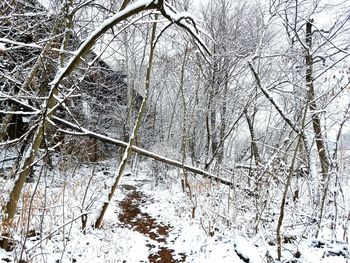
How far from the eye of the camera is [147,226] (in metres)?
8.32

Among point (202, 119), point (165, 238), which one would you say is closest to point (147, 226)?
point (165, 238)

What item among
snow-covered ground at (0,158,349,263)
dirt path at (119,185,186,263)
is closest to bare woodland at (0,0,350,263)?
snow-covered ground at (0,158,349,263)

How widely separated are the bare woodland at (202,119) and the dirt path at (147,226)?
81 centimetres

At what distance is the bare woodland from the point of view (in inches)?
165

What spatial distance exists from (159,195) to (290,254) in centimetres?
755

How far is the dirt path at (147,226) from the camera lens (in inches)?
244

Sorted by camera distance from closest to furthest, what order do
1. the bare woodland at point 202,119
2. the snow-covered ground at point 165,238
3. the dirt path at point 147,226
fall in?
the bare woodland at point 202,119 < the snow-covered ground at point 165,238 < the dirt path at point 147,226

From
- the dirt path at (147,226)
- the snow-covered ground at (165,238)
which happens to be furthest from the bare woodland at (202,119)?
the dirt path at (147,226)

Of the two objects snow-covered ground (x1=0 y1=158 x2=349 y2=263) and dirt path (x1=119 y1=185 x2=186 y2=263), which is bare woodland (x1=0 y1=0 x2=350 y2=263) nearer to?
snow-covered ground (x1=0 y1=158 x2=349 y2=263)

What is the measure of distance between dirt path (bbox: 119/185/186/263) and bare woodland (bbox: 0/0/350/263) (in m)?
0.81

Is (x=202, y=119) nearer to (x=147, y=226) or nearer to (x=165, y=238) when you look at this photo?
(x=147, y=226)

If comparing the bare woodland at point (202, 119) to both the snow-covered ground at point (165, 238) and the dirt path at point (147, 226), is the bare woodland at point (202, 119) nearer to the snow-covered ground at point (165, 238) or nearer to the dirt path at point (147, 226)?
the snow-covered ground at point (165, 238)

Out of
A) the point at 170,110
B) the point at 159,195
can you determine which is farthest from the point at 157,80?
the point at 159,195

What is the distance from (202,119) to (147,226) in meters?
9.92
